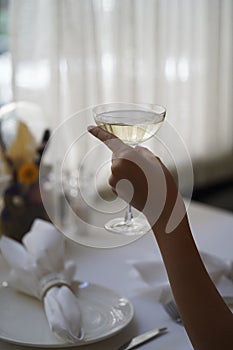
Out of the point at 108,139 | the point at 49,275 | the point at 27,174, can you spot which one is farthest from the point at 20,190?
the point at 108,139

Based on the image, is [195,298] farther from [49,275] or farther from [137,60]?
[137,60]

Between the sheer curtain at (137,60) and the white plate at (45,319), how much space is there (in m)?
1.09

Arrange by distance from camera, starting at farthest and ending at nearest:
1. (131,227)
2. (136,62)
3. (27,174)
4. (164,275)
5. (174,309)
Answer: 1. (136,62)
2. (27,174)
3. (164,275)
4. (174,309)
5. (131,227)

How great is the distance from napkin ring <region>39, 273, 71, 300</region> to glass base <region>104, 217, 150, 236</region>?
17 cm

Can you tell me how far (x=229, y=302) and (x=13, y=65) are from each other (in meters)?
1.19

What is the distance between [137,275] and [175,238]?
1.31ft

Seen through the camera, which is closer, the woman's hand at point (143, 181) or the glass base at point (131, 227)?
the woman's hand at point (143, 181)

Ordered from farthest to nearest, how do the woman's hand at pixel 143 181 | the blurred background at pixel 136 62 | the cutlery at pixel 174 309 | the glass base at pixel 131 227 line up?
the blurred background at pixel 136 62
the cutlery at pixel 174 309
the glass base at pixel 131 227
the woman's hand at pixel 143 181

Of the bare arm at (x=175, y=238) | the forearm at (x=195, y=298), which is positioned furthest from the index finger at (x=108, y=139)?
the forearm at (x=195, y=298)

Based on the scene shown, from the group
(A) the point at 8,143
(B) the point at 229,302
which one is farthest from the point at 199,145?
(B) the point at 229,302

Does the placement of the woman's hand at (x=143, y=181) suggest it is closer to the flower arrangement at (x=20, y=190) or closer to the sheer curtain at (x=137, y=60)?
the flower arrangement at (x=20, y=190)

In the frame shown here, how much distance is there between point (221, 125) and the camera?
2.88 metres

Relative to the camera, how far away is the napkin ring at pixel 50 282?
1022 millimetres

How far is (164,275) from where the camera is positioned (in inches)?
45.3
